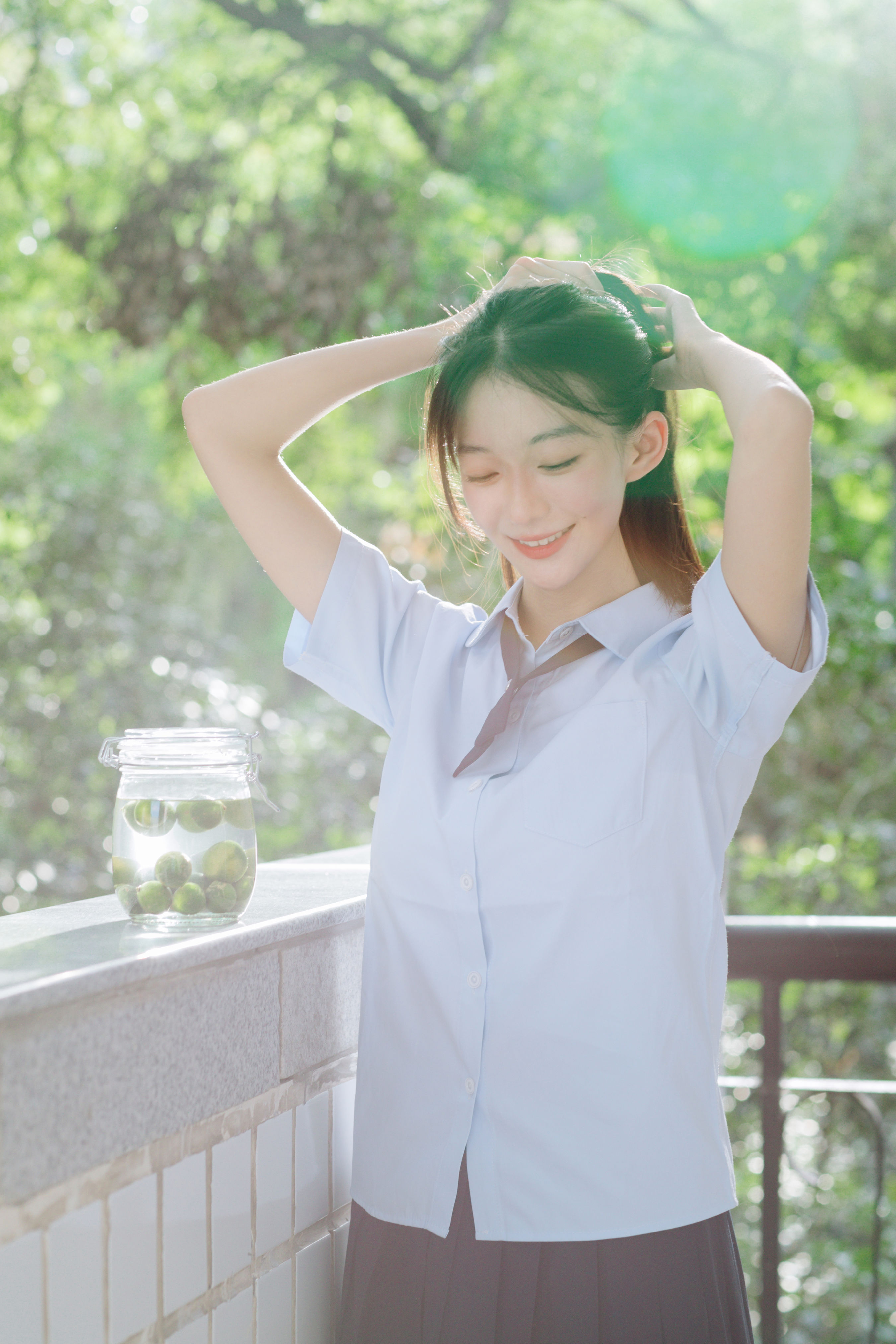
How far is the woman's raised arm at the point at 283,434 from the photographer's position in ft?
4.27

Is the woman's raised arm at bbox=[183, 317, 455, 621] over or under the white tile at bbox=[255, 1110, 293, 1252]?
over

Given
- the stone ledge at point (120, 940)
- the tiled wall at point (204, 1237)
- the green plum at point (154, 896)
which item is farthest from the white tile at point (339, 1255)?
the green plum at point (154, 896)

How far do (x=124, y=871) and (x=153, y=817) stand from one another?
0.05 meters

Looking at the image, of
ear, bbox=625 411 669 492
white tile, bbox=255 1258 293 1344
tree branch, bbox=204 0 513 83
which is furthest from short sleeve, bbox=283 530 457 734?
tree branch, bbox=204 0 513 83

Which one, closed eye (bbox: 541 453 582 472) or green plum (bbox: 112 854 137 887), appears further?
closed eye (bbox: 541 453 582 472)

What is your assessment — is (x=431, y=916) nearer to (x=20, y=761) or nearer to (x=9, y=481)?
(x=20, y=761)

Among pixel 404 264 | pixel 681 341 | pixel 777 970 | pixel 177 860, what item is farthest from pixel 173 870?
pixel 404 264

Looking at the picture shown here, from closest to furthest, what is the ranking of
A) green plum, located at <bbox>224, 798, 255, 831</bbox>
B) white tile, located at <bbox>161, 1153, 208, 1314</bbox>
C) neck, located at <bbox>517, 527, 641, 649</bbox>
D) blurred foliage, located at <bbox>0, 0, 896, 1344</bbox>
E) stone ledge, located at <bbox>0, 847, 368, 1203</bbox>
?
stone ledge, located at <bbox>0, 847, 368, 1203</bbox> → white tile, located at <bbox>161, 1153, 208, 1314</bbox> → green plum, located at <bbox>224, 798, 255, 831</bbox> → neck, located at <bbox>517, 527, 641, 649</bbox> → blurred foliage, located at <bbox>0, 0, 896, 1344</bbox>

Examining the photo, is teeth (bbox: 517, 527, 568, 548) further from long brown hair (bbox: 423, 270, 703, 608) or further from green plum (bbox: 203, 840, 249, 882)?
green plum (bbox: 203, 840, 249, 882)

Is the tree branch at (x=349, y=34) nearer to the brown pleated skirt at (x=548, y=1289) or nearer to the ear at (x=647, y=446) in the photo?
the ear at (x=647, y=446)

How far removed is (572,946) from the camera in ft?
3.45

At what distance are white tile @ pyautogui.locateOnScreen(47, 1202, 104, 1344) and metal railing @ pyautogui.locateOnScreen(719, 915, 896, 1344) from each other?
997 millimetres

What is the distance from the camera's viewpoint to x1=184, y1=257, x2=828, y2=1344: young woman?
105 centimetres

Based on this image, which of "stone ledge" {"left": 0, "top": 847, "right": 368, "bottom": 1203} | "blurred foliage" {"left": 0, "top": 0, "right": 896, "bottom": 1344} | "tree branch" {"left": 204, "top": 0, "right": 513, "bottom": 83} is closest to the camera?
"stone ledge" {"left": 0, "top": 847, "right": 368, "bottom": 1203}
